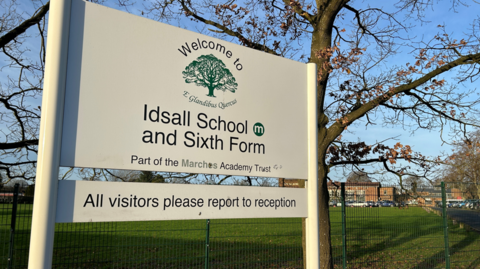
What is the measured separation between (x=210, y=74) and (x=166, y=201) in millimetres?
1139

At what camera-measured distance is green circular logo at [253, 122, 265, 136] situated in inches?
130

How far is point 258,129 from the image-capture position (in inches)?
131

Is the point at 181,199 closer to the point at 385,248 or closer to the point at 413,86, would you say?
the point at 413,86

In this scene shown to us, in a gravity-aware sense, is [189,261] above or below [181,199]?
below

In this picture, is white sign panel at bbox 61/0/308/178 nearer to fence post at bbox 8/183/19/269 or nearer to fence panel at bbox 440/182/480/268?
fence post at bbox 8/183/19/269

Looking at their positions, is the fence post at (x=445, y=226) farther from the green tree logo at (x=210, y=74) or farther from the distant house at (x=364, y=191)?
the green tree logo at (x=210, y=74)

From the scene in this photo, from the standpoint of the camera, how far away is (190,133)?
2.95 meters

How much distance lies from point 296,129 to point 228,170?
2.89ft

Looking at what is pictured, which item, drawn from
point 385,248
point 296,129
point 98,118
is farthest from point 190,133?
point 385,248

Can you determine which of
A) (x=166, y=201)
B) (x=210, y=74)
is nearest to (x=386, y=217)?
(x=210, y=74)

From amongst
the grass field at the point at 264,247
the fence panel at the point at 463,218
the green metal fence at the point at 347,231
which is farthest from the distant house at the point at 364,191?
the fence panel at the point at 463,218

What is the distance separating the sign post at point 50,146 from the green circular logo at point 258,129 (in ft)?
5.23

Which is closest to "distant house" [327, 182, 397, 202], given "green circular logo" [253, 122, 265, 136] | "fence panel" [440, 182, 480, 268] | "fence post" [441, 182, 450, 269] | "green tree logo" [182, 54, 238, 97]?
"fence post" [441, 182, 450, 269]

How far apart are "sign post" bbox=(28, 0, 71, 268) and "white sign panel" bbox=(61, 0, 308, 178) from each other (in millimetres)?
65
